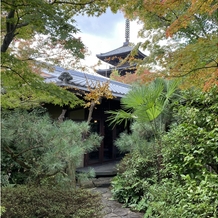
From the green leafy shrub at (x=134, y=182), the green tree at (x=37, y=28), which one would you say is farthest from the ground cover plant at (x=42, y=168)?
the green leafy shrub at (x=134, y=182)

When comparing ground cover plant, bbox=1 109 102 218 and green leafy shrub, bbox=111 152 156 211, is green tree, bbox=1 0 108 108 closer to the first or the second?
ground cover plant, bbox=1 109 102 218

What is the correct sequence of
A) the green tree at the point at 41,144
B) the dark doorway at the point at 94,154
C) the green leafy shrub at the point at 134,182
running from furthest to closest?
the dark doorway at the point at 94,154, the green leafy shrub at the point at 134,182, the green tree at the point at 41,144

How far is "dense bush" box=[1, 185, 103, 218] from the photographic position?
2.72 meters

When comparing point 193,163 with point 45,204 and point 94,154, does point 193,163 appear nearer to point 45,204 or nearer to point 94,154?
point 45,204

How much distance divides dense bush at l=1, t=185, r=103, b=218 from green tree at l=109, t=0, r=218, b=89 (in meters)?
2.29

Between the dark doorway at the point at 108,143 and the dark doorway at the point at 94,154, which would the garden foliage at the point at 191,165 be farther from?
the dark doorway at the point at 108,143

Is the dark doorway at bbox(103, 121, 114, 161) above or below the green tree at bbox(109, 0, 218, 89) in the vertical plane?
below

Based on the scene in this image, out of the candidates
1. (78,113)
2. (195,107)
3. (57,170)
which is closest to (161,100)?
(195,107)

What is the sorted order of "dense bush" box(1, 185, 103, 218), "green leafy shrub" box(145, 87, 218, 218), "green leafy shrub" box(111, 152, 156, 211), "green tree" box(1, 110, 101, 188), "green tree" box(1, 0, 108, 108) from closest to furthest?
"green tree" box(1, 0, 108, 108) → "green leafy shrub" box(145, 87, 218, 218) → "dense bush" box(1, 185, 103, 218) → "green tree" box(1, 110, 101, 188) → "green leafy shrub" box(111, 152, 156, 211)

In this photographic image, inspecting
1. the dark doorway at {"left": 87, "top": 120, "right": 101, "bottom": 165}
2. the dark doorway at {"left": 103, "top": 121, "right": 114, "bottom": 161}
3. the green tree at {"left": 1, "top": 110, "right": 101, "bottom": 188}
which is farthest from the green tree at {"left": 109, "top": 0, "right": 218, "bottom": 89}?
the dark doorway at {"left": 103, "top": 121, "right": 114, "bottom": 161}

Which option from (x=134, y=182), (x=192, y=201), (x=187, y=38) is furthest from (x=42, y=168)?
(x=187, y=38)

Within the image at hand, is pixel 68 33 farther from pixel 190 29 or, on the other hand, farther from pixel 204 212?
pixel 190 29

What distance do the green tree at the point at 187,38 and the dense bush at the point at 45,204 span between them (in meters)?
2.29

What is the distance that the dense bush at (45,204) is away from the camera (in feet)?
8.94
